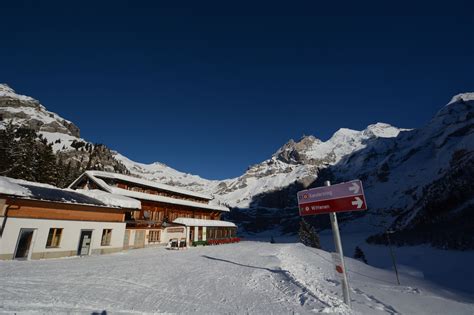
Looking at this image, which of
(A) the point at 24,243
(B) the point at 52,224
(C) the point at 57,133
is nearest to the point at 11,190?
(B) the point at 52,224

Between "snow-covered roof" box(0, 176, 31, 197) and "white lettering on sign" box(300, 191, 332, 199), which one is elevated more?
"snow-covered roof" box(0, 176, 31, 197)

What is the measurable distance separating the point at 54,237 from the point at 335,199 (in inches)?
901

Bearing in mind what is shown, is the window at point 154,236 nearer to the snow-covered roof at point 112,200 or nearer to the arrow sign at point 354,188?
the snow-covered roof at point 112,200

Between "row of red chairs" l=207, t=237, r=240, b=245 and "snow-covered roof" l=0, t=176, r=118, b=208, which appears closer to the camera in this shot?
"snow-covered roof" l=0, t=176, r=118, b=208

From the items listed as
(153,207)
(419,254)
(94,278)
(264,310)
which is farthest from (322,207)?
(419,254)

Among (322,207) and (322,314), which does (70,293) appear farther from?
(322,207)

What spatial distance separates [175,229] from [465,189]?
225ft

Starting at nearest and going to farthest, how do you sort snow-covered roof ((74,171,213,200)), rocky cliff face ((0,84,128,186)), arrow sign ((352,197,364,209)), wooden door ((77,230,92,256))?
arrow sign ((352,197,364,209)), wooden door ((77,230,92,256)), snow-covered roof ((74,171,213,200)), rocky cliff face ((0,84,128,186))

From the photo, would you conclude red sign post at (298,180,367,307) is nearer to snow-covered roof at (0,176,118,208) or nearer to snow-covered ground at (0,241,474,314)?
snow-covered ground at (0,241,474,314)

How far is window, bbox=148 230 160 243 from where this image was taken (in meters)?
34.0

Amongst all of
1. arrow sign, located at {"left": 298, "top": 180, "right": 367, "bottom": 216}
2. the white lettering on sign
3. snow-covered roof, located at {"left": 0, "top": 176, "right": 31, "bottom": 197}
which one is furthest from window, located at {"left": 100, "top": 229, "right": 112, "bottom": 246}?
the white lettering on sign

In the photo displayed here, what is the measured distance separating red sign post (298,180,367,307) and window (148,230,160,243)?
29.3 meters

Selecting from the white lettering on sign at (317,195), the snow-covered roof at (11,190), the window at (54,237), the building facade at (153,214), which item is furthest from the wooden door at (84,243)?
the white lettering on sign at (317,195)

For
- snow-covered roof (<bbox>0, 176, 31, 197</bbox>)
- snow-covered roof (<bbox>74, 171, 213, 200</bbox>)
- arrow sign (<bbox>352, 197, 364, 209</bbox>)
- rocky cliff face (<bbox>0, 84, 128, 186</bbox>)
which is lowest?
arrow sign (<bbox>352, 197, 364, 209</bbox>)
